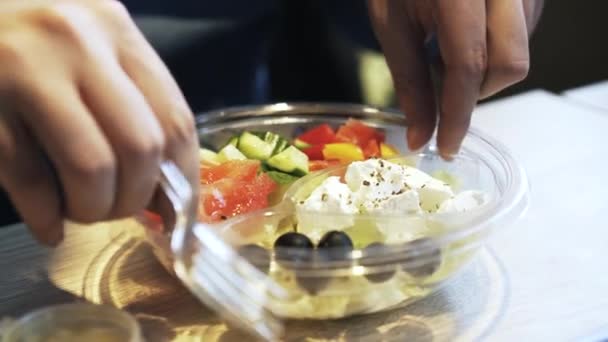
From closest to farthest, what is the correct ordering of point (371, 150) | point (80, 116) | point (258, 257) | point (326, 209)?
point (80, 116) < point (258, 257) < point (326, 209) < point (371, 150)

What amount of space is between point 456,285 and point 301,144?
1.03 feet

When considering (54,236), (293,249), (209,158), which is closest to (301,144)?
(209,158)

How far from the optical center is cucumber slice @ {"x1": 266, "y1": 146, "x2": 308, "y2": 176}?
38.0 inches

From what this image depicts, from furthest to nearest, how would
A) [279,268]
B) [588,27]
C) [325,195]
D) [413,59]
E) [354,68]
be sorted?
[588,27]
[354,68]
[413,59]
[325,195]
[279,268]

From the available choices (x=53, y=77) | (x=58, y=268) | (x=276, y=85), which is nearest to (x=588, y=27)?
(x=276, y=85)

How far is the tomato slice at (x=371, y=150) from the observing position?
1.04 m

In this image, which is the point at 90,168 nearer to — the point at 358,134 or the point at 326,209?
the point at 326,209

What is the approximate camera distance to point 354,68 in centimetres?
208

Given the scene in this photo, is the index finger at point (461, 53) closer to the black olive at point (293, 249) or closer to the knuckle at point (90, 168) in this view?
the black olive at point (293, 249)

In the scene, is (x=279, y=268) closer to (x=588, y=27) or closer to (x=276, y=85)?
(x=276, y=85)

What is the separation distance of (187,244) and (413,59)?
16.7 inches

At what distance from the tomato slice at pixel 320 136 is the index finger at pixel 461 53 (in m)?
0.19

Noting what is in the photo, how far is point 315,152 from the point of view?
3.43ft

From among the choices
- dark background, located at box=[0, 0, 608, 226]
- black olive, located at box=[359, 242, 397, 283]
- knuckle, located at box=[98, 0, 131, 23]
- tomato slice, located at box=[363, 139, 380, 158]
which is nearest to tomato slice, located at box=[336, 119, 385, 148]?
tomato slice, located at box=[363, 139, 380, 158]
